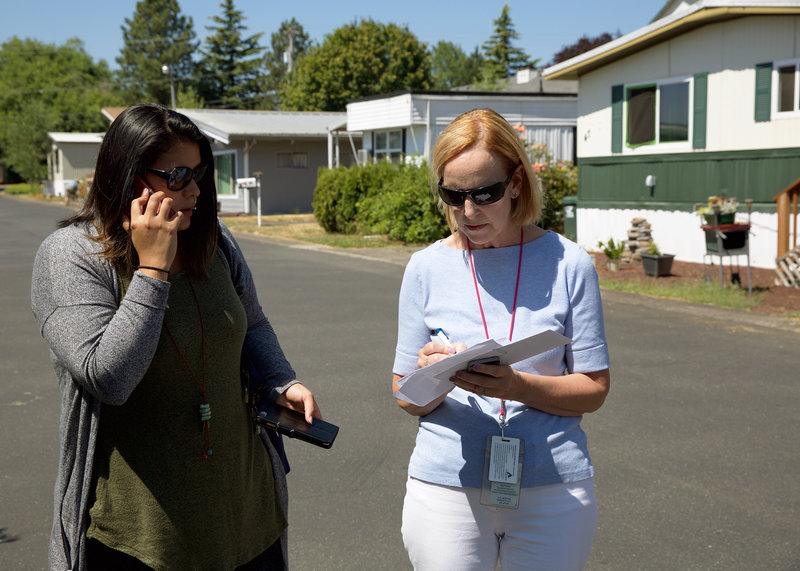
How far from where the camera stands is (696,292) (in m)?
11.7

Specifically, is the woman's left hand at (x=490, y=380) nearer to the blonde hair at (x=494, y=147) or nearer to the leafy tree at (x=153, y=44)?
the blonde hair at (x=494, y=147)

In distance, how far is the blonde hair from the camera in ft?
7.42

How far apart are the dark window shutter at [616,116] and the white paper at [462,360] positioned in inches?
614

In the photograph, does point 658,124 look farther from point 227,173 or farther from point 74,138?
point 74,138

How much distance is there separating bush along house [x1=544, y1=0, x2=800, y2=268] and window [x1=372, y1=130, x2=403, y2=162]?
8339mm

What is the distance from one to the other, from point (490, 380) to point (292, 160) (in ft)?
108

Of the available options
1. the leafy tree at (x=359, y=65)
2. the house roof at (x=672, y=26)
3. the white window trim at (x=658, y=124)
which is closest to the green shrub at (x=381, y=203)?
the house roof at (x=672, y=26)

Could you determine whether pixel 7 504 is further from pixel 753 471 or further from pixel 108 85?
pixel 108 85

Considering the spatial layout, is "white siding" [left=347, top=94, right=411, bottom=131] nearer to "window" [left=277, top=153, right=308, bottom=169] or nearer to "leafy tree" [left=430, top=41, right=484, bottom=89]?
"window" [left=277, top=153, right=308, bottom=169]

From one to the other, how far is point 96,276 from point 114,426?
15.6 inches

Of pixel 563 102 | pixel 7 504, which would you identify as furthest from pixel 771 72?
pixel 7 504

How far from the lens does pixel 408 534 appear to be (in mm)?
2336

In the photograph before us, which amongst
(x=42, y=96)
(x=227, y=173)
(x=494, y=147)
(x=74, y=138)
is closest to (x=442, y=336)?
(x=494, y=147)

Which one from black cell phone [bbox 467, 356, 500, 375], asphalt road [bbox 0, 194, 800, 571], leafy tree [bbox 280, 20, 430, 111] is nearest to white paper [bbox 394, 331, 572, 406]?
black cell phone [bbox 467, 356, 500, 375]
